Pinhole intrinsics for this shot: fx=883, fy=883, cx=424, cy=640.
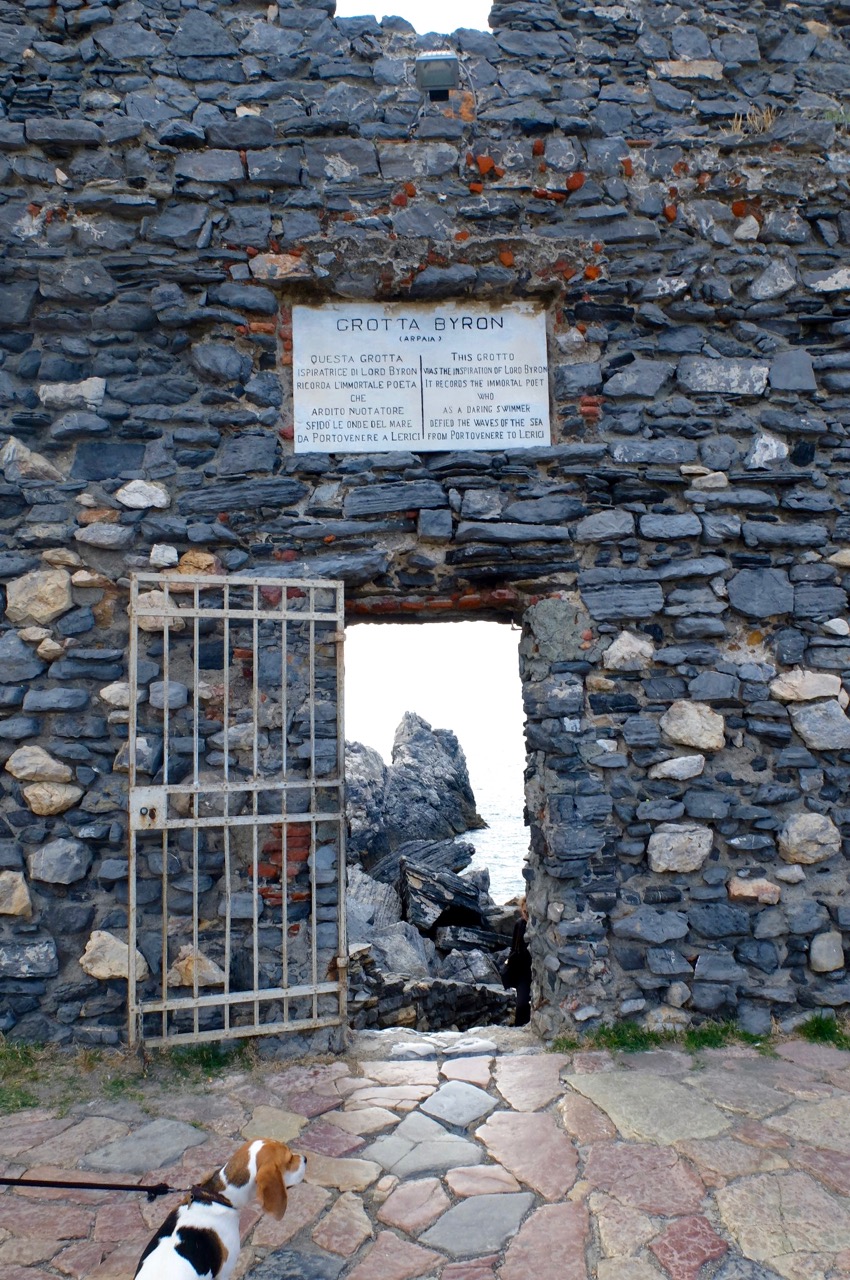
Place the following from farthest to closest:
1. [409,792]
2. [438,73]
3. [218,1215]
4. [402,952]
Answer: [409,792] < [402,952] < [438,73] < [218,1215]

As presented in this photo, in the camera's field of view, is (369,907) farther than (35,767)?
Yes

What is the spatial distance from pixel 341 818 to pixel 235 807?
0.51m

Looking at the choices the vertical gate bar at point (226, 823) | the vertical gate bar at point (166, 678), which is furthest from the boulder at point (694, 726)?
the vertical gate bar at point (166, 678)

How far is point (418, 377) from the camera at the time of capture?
4590 millimetres

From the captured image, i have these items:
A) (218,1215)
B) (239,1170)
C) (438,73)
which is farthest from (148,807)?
(438,73)

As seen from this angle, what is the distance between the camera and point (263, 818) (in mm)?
4148

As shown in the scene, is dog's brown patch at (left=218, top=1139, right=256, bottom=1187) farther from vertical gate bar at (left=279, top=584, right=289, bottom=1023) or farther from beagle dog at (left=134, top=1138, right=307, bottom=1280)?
vertical gate bar at (left=279, top=584, right=289, bottom=1023)

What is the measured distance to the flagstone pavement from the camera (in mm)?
2629

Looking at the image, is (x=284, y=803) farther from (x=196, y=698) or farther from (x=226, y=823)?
(x=196, y=698)

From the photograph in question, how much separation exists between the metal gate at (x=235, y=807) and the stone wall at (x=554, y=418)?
0.22m

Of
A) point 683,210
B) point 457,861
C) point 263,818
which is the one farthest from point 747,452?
point 457,861

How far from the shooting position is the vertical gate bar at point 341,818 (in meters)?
4.21

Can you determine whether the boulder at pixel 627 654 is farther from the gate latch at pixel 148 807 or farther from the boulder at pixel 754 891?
the gate latch at pixel 148 807

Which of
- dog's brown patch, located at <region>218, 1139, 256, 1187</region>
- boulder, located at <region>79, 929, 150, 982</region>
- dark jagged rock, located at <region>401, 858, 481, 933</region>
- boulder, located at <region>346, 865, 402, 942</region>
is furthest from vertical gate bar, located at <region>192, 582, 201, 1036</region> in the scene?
dark jagged rock, located at <region>401, 858, 481, 933</region>
